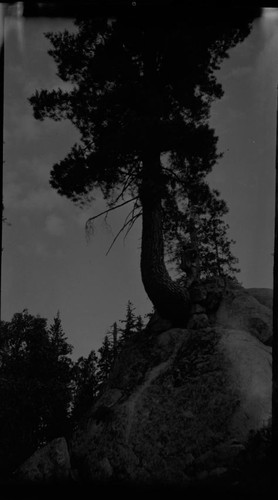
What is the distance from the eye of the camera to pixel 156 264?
11.5m

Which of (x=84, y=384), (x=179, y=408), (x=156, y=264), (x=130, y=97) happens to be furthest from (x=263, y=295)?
(x=84, y=384)

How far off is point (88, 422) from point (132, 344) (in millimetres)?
2620

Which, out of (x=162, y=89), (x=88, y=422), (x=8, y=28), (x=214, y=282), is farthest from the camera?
(x=214, y=282)

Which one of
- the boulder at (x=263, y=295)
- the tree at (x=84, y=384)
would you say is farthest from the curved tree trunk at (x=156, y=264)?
the tree at (x=84, y=384)

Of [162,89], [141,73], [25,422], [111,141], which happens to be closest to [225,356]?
[111,141]

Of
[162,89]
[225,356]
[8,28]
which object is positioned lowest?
[225,356]

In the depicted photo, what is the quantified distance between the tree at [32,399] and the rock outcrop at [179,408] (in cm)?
761

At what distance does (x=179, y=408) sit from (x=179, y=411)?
0.08 m

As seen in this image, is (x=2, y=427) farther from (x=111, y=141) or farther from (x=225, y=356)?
(x=111, y=141)

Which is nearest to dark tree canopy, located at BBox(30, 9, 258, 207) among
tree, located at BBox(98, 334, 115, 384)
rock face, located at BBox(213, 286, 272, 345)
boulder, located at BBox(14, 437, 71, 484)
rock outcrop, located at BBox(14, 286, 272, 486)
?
rock face, located at BBox(213, 286, 272, 345)

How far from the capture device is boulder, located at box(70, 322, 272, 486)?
308 inches

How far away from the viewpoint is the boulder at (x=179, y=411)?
25.6 ft

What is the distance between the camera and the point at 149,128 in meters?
10.6

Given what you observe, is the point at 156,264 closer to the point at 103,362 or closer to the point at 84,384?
the point at 84,384
